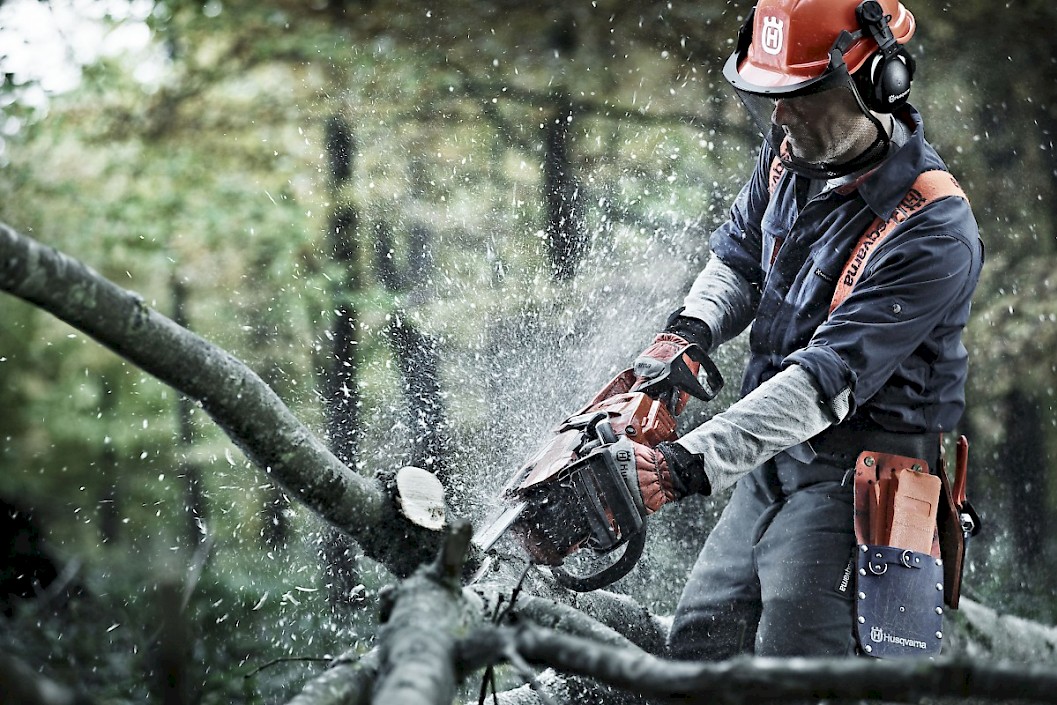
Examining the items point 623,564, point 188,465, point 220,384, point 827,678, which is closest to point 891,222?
point 623,564

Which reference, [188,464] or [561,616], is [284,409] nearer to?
[561,616]

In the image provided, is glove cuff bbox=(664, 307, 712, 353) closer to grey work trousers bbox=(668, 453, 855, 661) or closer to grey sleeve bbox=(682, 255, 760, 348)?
grey sleeve bbox=(682, 255, 760, 348)

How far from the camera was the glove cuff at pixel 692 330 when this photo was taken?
119 inches

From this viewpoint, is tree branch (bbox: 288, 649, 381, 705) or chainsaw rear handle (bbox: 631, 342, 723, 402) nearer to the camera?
tree branch (bbox: 288, 649, 381, 705)

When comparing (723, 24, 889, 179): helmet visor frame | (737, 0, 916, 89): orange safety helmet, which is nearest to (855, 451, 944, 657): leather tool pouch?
(723, 24, 889, 179): helmet visor frame

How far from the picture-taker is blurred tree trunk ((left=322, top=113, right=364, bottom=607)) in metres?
5.96

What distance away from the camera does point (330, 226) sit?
20.6ft

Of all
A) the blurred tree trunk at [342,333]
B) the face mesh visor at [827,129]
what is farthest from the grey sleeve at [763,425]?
the blurred tree trunk at [342,333]

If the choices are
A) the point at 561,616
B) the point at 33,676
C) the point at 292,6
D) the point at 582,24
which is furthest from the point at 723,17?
the point at 33,676

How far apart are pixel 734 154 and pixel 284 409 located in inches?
188

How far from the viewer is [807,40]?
256cm

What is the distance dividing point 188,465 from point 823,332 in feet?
17.3

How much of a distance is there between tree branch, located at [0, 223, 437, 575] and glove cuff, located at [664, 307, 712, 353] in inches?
45.4

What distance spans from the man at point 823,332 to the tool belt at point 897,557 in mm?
68
